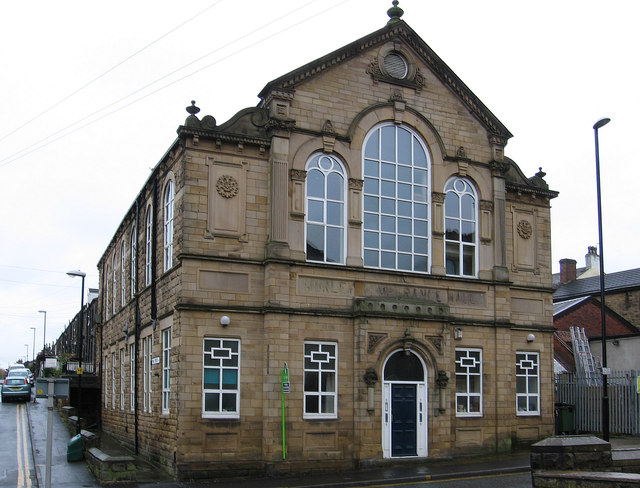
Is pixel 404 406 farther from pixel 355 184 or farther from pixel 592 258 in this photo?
pixel 592 258

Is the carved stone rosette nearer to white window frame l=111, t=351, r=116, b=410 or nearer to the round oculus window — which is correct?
the round oculus window

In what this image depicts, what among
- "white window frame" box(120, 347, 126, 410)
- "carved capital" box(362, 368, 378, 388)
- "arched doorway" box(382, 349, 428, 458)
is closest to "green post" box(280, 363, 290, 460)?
"carved capital" box(362, 368, 378, 388)

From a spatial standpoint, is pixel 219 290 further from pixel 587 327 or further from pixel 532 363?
pixel 587 327

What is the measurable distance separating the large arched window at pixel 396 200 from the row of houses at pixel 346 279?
5 centimetres

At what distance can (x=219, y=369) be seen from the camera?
18688 mm

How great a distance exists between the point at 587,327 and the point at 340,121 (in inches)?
901

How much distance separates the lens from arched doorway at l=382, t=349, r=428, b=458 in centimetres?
→ 2019

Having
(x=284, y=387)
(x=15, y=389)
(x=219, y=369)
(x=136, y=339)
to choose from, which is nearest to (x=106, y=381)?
(x=136, y=339)

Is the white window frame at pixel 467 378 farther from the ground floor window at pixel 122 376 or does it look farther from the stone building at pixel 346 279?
the ground floor window at pixel 122 376

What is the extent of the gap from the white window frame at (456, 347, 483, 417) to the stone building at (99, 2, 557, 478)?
0.07m

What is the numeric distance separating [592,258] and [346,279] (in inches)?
1552

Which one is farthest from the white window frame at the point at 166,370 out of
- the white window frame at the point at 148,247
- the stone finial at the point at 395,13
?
the stone finial at the point at 395,13

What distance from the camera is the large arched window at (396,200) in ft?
69.9

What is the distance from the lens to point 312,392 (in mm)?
19469
